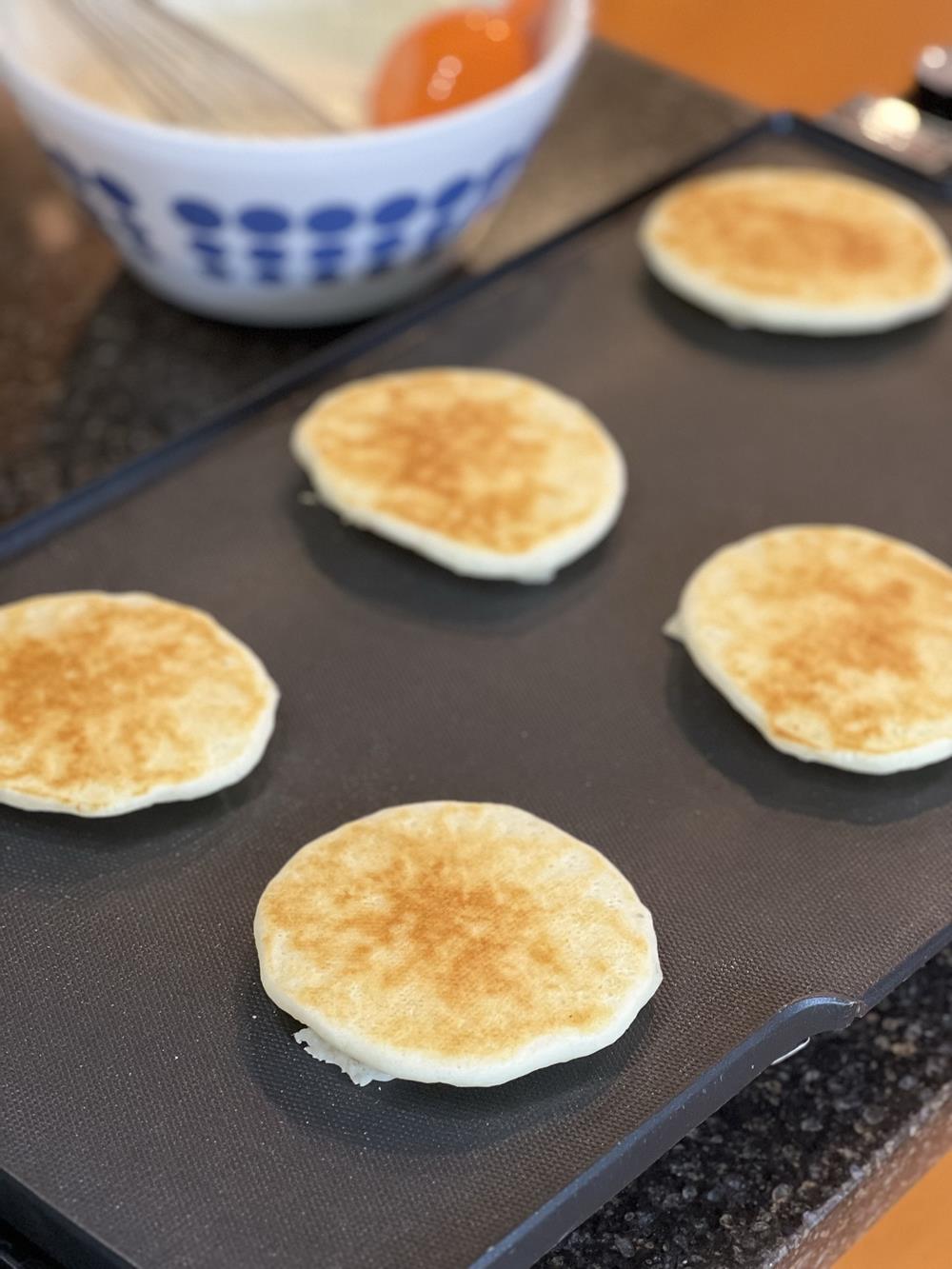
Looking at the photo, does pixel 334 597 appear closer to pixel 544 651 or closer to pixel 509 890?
pixel 544 651

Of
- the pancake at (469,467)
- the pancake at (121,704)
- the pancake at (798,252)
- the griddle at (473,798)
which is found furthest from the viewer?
the pancake at (798,252)

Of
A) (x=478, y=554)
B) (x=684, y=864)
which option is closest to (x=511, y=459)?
(x=478, y=554)

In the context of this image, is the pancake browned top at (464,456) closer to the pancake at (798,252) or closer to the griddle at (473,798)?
the griddle at (473,798)

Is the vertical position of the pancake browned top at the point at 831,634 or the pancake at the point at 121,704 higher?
the pancake browned top at the point at 831,634

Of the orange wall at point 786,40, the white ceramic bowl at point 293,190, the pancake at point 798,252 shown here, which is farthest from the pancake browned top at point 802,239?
the orange wall at point 786,40

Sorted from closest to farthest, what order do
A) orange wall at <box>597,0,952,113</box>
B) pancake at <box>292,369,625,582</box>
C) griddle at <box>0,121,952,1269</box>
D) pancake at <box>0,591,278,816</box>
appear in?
griddle at <box>0,121,952,1269</box>, pancake at <box>0,591,278,816</box>, pancake at <box>292,369,625,582</box>, orange wall at <box>597,0,952,113</box>

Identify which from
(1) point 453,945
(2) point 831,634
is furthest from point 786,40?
(1) point 453,945

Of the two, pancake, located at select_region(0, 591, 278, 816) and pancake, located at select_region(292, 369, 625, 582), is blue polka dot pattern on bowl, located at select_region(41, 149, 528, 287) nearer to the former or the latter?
pancake, located at select_region(292, 369, 625, 582)

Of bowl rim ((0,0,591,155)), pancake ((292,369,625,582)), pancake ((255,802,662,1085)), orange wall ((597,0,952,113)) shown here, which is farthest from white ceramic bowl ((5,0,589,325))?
orange wall ((597,0,952,113))
